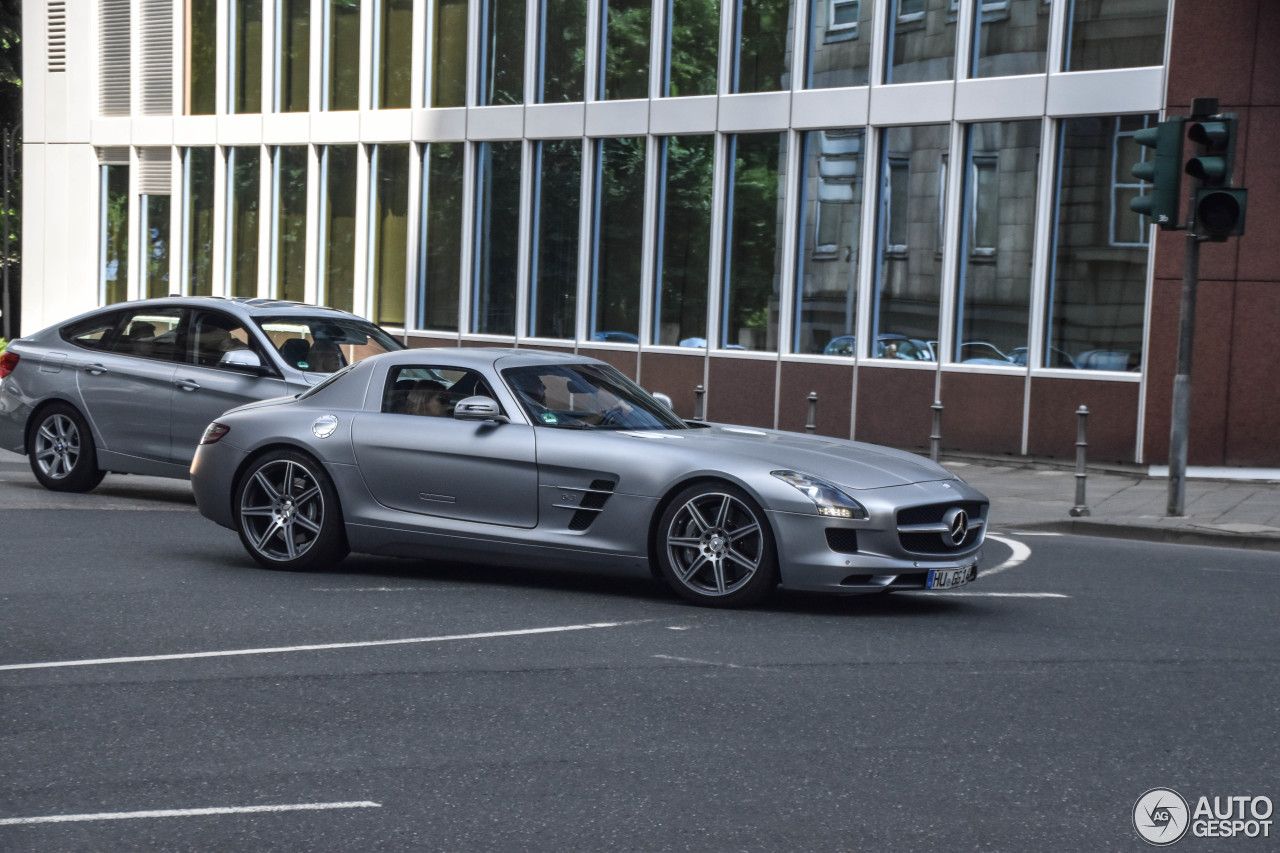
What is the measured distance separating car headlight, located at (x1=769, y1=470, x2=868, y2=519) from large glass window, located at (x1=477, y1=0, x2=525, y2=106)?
690 inches

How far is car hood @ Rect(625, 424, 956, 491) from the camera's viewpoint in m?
8.11

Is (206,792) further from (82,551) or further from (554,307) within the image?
(554,307)

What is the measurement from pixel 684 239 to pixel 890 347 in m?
3.71

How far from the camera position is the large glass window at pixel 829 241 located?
2073cm

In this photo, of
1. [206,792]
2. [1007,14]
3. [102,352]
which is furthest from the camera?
[1007,14]

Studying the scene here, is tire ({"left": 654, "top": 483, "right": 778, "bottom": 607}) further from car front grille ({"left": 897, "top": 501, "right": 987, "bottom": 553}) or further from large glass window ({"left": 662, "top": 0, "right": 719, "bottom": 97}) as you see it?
large glass window ({"left": 662, "top": 0, "right": 719, "bottom": 97})

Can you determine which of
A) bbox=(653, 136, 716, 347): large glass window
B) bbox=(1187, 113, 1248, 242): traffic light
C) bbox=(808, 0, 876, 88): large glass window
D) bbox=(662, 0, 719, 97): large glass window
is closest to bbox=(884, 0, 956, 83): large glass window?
bbox=(808, 0, 876, 88): large glass window

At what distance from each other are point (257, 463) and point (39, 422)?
4642 millimetres

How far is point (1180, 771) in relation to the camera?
525cm

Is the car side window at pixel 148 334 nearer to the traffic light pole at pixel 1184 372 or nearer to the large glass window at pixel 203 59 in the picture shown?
the traffic light pole at pixel 1184 372

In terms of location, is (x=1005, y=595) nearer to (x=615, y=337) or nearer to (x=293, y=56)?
(x=615, y=337)

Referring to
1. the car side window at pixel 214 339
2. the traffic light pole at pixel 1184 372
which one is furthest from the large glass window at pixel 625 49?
the car side window at pixel 214 339

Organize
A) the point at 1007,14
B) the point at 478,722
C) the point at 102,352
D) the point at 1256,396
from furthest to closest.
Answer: the point at 1007,14 < the point at 1256,396 < the point at 102,352 < the point at 478,722

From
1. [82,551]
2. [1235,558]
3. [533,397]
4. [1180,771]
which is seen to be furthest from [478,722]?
[1235,558]
